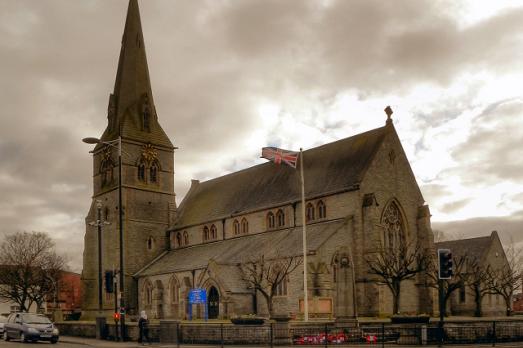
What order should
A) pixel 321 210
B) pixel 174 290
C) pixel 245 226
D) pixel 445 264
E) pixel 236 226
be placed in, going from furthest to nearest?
1. pixel 236 226
2. pixel 245 226
3. pixel 174 290
4. pixel 321 210
5. pixel 445 264

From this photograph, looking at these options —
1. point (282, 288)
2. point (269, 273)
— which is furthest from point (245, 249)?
point (282, 288)

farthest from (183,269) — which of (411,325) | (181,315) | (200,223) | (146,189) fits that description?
(411,325)

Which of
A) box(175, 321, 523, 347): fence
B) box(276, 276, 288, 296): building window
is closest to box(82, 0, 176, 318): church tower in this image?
box(276, 276, 288, 296): building window

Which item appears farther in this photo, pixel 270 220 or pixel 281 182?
pixel 281 182

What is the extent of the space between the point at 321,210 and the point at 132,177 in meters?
23.7

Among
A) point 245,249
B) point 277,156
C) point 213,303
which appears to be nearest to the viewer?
point 277,156

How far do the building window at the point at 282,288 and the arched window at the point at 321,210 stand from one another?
22.6 ft

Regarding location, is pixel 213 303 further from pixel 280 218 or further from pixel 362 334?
pixel 362 334

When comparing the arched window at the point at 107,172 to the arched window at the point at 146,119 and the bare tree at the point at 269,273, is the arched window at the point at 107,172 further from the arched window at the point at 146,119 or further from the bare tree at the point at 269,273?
the bare tree at the point at 269,273

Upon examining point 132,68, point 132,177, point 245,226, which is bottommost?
point 245,226

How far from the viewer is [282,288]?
46.6m

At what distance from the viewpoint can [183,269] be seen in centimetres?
5562

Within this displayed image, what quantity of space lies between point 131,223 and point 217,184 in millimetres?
9960

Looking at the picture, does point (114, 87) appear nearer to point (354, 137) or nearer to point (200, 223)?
point (200, 223)
